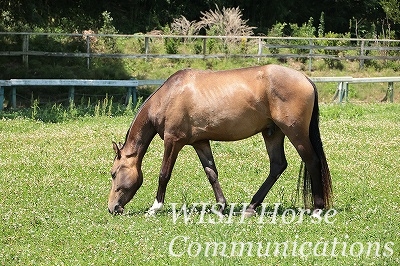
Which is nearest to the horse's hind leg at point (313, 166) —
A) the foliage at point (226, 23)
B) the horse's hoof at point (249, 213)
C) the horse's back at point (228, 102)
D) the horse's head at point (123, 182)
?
the horse's back at point (228, 102)

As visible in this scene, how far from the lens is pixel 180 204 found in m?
11.3

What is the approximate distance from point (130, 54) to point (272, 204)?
19383 mm

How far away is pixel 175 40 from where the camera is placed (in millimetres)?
31953

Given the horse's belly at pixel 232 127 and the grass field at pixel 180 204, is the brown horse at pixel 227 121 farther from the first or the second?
the grass field at pixel 180 204

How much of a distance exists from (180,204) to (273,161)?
4.54 feet

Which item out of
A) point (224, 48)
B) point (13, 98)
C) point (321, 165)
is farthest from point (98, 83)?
point (321, 165)

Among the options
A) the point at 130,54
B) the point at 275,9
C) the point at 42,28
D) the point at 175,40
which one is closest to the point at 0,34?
the point at 42,28

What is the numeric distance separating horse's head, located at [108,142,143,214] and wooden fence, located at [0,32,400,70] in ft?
57.8

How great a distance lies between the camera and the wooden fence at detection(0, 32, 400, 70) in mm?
29422

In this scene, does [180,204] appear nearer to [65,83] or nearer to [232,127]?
[232,127]

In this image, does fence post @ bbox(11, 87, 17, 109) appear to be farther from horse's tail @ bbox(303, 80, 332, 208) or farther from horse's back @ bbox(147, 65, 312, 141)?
horse's tail @ bbox(303, 80, 332, 208)

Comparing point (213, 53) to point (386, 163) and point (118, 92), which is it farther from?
point (386, 163)

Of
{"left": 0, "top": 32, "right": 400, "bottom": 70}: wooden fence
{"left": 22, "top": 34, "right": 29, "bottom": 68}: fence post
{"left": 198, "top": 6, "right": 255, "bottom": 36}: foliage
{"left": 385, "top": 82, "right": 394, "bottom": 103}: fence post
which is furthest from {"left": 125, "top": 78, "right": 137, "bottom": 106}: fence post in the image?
{"left": 198, "top": 6, "right": 255, "bottom": 36}: foliage

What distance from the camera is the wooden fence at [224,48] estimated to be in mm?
29422
